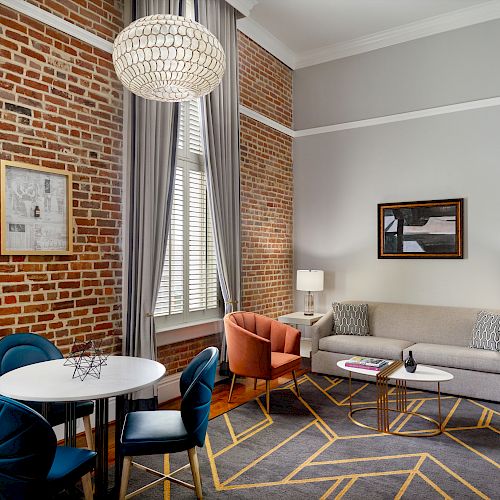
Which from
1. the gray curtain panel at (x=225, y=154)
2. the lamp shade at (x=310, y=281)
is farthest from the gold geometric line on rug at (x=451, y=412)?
the gray curtain panel at (x=225, y=154)

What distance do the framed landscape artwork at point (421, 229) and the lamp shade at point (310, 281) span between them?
844 mm

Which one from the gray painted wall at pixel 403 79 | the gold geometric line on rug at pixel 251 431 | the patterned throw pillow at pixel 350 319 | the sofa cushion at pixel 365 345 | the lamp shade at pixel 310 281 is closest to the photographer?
the gold geometric line on rug at pixel 251 431

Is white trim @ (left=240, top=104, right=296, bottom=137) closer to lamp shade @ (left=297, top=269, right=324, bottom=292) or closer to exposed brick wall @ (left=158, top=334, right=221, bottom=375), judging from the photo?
lamp shade @ (left=297, top=269, right=324, bottom=292)

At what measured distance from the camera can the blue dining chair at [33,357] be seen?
285 cm

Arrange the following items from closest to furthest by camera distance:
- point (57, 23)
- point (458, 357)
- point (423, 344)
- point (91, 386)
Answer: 1. point (91, 386)
2. point (57, 23)
3. point (458, 357)
4. point (423, 344)

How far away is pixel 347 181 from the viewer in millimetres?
6445

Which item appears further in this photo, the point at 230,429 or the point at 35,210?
the point at 230,429

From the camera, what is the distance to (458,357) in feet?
15.7

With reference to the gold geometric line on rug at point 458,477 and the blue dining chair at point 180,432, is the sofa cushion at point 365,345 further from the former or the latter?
the blue dining chair at point 180,432

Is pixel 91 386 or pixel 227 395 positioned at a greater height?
pixel 91 386

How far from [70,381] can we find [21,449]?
59 cm

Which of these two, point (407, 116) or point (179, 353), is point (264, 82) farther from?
point (179, 353)

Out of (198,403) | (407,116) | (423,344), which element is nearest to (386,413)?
(423,344)

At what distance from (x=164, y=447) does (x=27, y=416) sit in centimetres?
86
